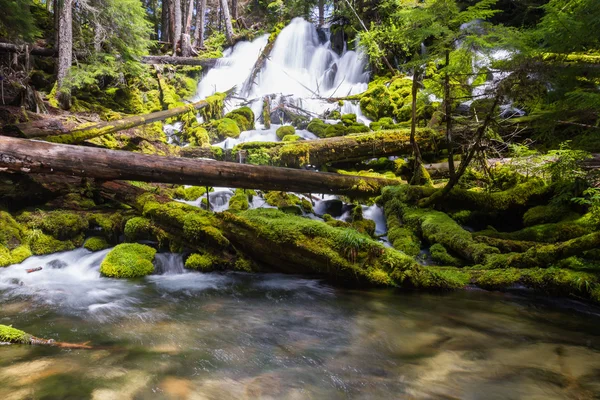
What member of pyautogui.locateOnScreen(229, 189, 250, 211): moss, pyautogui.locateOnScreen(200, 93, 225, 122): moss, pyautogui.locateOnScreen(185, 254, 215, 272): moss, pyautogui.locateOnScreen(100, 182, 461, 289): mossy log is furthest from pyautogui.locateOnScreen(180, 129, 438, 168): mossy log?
pyautogui.locateOnScreen(200, 93, 225, 122): moss

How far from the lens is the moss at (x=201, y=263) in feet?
20.1

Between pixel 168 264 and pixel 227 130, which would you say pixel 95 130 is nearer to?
pixel 168 264

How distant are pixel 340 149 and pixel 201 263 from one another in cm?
605

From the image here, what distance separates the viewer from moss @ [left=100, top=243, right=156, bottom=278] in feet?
19.4

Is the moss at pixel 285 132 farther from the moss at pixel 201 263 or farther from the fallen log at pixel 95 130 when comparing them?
the moss at pixel 201 263

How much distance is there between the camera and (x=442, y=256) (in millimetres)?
5922

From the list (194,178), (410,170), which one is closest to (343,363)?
(194,178)

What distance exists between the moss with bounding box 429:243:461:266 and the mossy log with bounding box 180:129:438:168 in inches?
196

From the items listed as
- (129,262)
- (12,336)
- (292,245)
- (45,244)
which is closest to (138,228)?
(129,262)

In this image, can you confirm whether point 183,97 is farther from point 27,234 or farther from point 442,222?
point 442,222

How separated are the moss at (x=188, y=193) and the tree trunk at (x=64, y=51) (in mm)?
6519

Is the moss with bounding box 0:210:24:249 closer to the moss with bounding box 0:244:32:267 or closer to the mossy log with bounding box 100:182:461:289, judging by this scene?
the moss with bounding box 0:244:32:267

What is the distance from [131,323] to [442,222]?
5.56 m

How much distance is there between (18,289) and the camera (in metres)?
5.20
